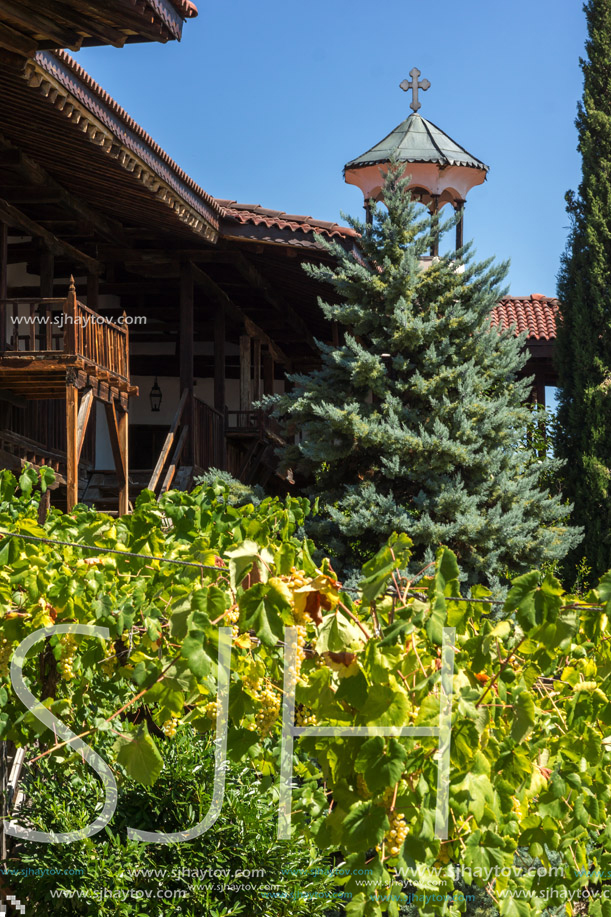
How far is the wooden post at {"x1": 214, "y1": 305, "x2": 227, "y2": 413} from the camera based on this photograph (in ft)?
46.5

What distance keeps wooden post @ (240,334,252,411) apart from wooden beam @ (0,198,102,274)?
2.92m

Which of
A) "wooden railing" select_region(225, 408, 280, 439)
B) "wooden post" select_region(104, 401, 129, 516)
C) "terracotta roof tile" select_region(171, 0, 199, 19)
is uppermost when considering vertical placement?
"terracotta roof tile" select_region(171, 0, 199, 19)

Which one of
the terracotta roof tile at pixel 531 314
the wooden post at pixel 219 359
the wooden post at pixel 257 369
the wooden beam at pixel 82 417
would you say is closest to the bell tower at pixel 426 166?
the terracotta roof tile at pixel 531 314

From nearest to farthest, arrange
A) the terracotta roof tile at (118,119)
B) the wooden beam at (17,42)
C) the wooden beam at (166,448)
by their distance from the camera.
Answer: the wooden beam at (17,42), the terracotta roof tile at (118,119), the wooden beam at (166,448)

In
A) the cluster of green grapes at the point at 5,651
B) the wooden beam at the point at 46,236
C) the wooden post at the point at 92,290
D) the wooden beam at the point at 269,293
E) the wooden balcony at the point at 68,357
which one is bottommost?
the cluster of green grapes at the point at 5,651

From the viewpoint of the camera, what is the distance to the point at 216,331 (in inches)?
560

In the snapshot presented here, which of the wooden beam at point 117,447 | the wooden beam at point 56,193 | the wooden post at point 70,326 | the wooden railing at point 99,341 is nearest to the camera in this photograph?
the wooden post at point 70,326

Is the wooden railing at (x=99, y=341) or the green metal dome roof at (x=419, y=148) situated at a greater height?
the green metal dome roof at (x=419, y=148)

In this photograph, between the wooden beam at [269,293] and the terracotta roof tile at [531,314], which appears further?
the terracotta roof tile at [531,314]

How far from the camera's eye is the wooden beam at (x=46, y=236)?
11.1 meters

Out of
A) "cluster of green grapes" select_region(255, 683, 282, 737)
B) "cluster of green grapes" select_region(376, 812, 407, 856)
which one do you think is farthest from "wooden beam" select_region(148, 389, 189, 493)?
"cluster of green grapes" select_region(376, 812, 407, 856)

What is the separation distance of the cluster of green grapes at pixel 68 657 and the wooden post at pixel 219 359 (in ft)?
33.1

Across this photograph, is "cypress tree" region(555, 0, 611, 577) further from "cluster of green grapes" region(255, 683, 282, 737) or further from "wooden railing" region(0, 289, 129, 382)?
"cluster of green grapes" region(255, 683, 282, 737)

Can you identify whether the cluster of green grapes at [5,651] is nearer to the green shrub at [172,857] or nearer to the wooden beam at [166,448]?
the green shrub at [172,857]
